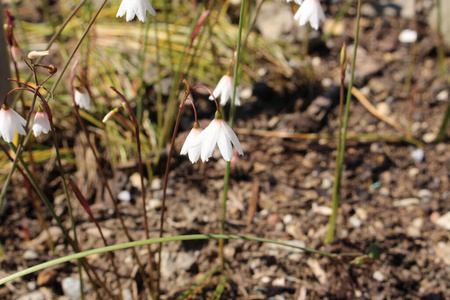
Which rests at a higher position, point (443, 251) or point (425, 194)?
point (425, 194)

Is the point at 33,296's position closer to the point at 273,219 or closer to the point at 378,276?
the point at 273,219

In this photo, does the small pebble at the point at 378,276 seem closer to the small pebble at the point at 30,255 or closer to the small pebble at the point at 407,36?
the small pebble at the point at 30,255

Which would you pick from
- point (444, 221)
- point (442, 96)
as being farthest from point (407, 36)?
point (444, 221)

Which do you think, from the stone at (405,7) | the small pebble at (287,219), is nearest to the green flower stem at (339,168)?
the small pebble at (287,219)

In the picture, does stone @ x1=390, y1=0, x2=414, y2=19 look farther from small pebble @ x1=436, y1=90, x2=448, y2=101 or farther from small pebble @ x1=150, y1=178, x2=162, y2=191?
small pebble @ x1=150, y1=178, x2=162, y2=191

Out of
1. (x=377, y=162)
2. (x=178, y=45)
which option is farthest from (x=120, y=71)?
(x=377, y=162)

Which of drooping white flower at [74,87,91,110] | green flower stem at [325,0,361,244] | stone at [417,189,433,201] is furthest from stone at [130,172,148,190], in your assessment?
stone at [417,189,433,201]
